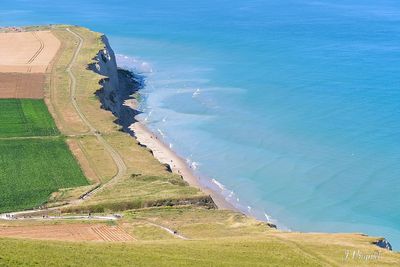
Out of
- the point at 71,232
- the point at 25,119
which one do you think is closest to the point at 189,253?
the point at 71,232

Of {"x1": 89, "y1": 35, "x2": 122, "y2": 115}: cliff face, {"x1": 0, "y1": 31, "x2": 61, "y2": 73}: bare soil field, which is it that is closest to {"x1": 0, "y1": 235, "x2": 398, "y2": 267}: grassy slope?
{"x1": 89, "y1": 35, "x2": 122, "y2": 115}: cliff face

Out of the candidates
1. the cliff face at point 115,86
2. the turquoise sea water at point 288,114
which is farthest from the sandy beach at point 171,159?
the cliff face at point 115,86

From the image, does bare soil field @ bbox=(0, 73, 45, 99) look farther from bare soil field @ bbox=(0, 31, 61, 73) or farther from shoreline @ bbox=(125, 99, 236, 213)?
shoreline @ bbox=(125, 99, 236, 213)

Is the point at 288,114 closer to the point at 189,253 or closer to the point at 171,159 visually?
the point at 171,159

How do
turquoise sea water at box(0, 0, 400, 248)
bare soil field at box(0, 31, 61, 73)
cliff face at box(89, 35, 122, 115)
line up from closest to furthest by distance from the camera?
turquoise sea water at box(0, 0, 400, 248), cliff face at box(89, 35, 122, 115), bare soil field at box(0, 31, 61, 73)

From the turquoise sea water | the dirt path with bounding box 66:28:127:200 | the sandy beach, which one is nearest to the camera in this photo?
the dirt path with bounding box 66:28:127:200

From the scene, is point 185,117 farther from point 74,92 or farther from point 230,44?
point 230,44
